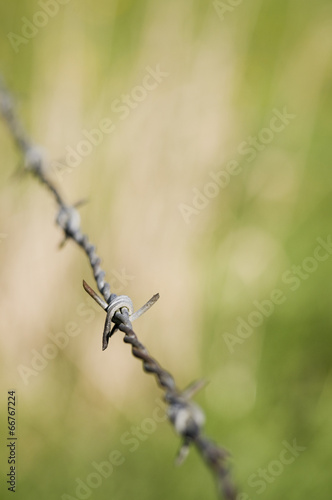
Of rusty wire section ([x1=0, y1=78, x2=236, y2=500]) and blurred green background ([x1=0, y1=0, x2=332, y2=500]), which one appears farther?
blurred green background ([x1=0, y1=0, x2=332, y2=500])

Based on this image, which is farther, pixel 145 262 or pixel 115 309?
pixel 145 262

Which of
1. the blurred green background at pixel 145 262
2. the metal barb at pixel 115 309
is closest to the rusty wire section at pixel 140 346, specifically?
the metal barb at pixel 115 309

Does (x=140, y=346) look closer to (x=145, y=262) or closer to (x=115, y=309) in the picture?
(x=115, y=309)

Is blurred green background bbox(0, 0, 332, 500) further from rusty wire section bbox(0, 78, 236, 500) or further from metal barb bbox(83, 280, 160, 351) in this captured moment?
metal barb bbox(83, 280, 160, 351)

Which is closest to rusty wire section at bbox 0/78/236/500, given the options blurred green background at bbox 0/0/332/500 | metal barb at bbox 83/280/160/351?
metal barb at bbox 83/280/160/351

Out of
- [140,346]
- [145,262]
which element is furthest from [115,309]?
[145,262]

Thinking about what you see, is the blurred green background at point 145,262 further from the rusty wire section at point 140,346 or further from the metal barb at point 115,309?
the metal barb at point 115,309
